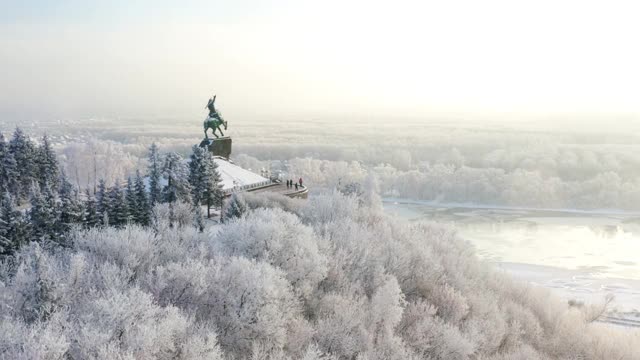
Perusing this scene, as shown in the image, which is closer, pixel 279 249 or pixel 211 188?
pixel 279 249

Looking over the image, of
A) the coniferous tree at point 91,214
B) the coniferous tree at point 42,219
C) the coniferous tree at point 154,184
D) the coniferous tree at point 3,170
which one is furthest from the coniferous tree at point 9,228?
the coniferous tree at point 3,170

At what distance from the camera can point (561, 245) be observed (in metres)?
57.0

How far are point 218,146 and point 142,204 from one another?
1451 centimetres

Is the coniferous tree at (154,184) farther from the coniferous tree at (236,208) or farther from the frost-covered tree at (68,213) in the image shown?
the frost-covered tree at (68,213)

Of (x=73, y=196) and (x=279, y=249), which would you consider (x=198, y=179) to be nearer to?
(x=73, y=196)

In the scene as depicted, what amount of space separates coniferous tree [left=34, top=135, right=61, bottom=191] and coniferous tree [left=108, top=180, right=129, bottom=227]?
1234 centimetres

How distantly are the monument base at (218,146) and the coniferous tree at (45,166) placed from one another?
33.1 ft

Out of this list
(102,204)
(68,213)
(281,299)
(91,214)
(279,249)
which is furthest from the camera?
(102,204)

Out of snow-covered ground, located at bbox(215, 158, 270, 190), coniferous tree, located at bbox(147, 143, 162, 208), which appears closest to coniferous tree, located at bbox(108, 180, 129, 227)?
coniferous tree, located at bbox(147, 143, 162, 208)

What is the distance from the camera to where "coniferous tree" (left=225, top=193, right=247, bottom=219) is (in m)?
29.7

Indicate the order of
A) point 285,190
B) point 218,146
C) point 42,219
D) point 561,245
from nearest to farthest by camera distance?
point 42,219 → point 285,190 → point 218,146 → point 561,245

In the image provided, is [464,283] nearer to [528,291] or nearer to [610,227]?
[528,291]

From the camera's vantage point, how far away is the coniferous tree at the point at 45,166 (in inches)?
1496

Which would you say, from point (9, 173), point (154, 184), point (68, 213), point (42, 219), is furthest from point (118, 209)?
point (9, 173)
